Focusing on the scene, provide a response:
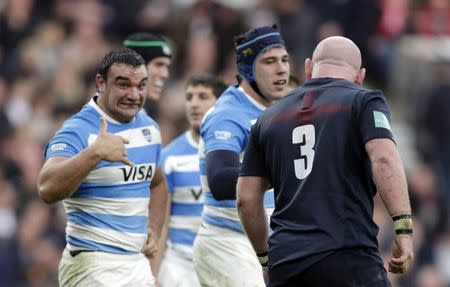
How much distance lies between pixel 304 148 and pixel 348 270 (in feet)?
2.35

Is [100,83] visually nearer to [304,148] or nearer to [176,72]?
[304,148]

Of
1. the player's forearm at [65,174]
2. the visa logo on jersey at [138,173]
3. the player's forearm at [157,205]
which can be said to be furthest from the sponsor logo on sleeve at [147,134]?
the player's forearm at [65,174]

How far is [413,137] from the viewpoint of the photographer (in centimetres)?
1942

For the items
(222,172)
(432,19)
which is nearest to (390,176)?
(222,172)

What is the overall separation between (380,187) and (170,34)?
1115 cm

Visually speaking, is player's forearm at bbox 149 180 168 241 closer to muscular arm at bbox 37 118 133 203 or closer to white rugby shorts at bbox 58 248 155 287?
white rugby shorts at bbox 58 248 155 287

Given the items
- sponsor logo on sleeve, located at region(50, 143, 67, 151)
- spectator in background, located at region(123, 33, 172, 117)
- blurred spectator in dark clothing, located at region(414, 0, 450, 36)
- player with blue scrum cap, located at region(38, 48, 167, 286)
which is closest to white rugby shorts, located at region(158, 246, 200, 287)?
spectator in background, located at region(123, 33, 172, 117)

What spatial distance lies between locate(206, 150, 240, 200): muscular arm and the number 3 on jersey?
124cm

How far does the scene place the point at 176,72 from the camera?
17.6 metres

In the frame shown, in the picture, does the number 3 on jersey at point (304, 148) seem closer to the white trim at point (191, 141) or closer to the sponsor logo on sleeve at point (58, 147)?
the sponsor logo on sleeve at point (58, 147)

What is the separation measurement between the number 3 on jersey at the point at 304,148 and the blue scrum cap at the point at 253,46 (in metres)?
2.01

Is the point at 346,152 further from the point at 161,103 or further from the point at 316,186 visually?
the point at 161,103

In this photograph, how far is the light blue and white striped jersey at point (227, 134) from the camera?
8.88 metres

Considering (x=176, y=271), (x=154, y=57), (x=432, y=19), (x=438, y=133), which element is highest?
(x=154, y=57)
